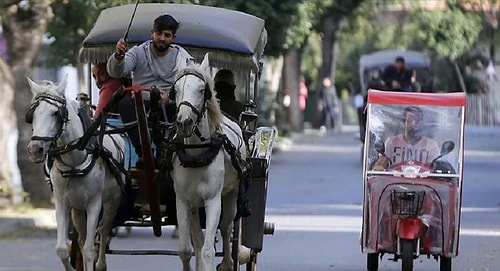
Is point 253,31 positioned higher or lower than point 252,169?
higher

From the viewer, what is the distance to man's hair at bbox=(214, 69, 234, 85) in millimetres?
12641

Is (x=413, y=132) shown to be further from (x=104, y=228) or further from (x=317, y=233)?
(x=317, y=233)

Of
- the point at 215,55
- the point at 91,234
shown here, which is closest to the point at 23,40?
the point at 215,55

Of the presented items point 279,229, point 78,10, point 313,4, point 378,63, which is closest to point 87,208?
point 279,229

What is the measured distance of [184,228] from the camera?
1091 centimetres

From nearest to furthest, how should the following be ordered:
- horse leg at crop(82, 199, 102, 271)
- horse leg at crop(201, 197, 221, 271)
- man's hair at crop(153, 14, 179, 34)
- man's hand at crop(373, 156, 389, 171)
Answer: horse leg at crop(201, 197, 221, 271) → horse leg at crop(82, 199, 102, 271) → man's hair at crop(153, 14, 179, 34) → man's hand at crop(373, 156, 389, 171)

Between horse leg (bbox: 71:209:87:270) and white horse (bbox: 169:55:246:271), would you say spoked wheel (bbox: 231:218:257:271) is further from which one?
horse leg (bbox: 71:209:87:270)

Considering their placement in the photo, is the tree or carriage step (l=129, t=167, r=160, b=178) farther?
the tree

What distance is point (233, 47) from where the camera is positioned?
12.3m

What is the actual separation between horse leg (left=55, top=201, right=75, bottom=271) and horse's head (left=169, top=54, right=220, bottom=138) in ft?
4.20

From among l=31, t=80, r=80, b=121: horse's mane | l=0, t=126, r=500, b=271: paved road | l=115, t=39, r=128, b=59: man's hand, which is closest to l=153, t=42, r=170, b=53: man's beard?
l=115, t=39, r=128, b=59: man's hand

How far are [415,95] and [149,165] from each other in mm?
3432

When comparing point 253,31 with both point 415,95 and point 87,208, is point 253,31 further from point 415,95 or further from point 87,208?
point 87,208

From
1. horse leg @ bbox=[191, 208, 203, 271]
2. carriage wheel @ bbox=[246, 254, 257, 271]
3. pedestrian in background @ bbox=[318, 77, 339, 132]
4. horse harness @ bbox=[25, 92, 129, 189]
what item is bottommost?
pedestrian in background @ bbox=[318, 77, 339, 132]
